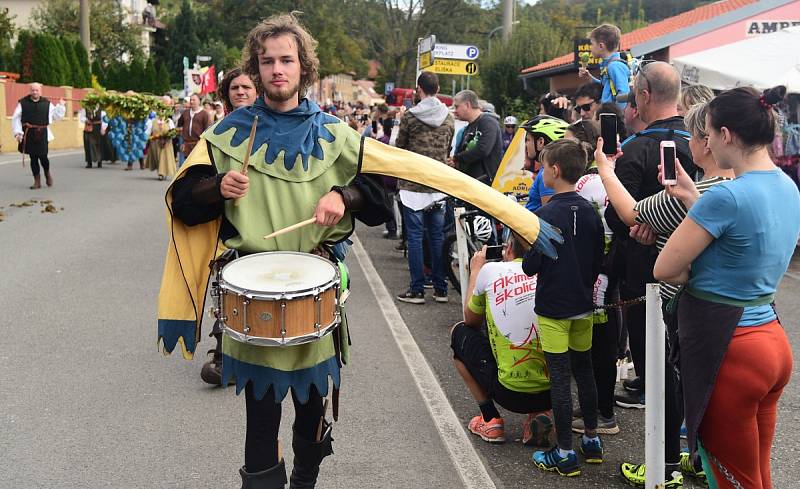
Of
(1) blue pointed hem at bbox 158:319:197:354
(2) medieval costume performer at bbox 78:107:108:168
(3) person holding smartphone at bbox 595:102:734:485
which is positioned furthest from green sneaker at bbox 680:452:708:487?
(2) medieval costume performer at bbox 78:107:108:168

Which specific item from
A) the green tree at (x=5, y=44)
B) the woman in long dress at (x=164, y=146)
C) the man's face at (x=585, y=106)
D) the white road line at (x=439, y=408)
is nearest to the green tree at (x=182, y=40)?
the green tree at (x=5, y=44)

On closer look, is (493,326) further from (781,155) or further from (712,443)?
(781,155)

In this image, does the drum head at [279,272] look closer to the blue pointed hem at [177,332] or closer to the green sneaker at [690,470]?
the blue pointed hem at [177,332]

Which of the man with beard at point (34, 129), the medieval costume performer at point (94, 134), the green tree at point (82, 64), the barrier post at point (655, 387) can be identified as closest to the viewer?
the barrier post at point (655, 387)

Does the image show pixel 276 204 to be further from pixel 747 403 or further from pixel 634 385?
pixel 634 385

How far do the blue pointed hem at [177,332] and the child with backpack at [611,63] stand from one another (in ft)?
16.5

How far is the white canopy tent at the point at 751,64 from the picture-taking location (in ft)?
37.5

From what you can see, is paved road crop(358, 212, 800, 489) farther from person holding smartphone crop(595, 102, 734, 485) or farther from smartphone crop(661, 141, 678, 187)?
smartphone crop(661, 141, 678, 187)

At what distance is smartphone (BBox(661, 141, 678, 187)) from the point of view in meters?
3.29

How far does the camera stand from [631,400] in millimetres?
5488

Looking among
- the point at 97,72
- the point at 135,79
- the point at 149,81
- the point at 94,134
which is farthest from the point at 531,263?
the point at 149,81

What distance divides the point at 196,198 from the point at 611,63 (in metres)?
5.24

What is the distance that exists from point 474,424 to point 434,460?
0.48 m

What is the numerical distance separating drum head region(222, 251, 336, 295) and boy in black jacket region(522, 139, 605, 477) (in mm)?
1542
